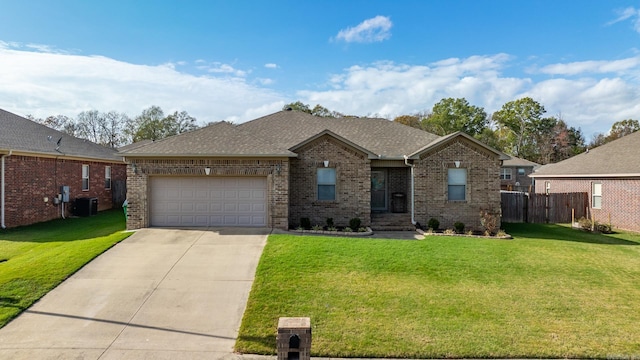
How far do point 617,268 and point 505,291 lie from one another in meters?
4.20

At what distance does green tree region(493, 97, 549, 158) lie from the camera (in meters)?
58.8

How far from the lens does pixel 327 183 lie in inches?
583

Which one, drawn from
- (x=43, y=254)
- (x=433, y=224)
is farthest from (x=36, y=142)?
(x=433, y=224)

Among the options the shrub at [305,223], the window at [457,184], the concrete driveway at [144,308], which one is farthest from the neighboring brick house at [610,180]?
the concrete driveway at [144,308]

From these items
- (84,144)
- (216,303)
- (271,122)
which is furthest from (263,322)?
(84,144)

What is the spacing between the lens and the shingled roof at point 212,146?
13.1m

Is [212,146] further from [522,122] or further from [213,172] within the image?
[522,122]

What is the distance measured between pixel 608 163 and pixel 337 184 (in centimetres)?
1420

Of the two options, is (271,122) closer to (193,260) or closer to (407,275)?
(193,260)

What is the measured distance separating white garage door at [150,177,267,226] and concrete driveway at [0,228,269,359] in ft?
9.50

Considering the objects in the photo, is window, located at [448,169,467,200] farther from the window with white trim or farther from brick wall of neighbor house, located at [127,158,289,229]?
brick wall of neighbor house, located at [127,158,289,229]

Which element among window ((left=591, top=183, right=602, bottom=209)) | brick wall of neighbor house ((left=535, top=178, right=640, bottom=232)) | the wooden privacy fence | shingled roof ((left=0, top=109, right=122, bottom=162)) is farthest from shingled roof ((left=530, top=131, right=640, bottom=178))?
shingled roof ((left=0, top=109, right=122, bottom=162))

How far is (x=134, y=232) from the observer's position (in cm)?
1237

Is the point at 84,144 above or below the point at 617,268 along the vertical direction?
above
